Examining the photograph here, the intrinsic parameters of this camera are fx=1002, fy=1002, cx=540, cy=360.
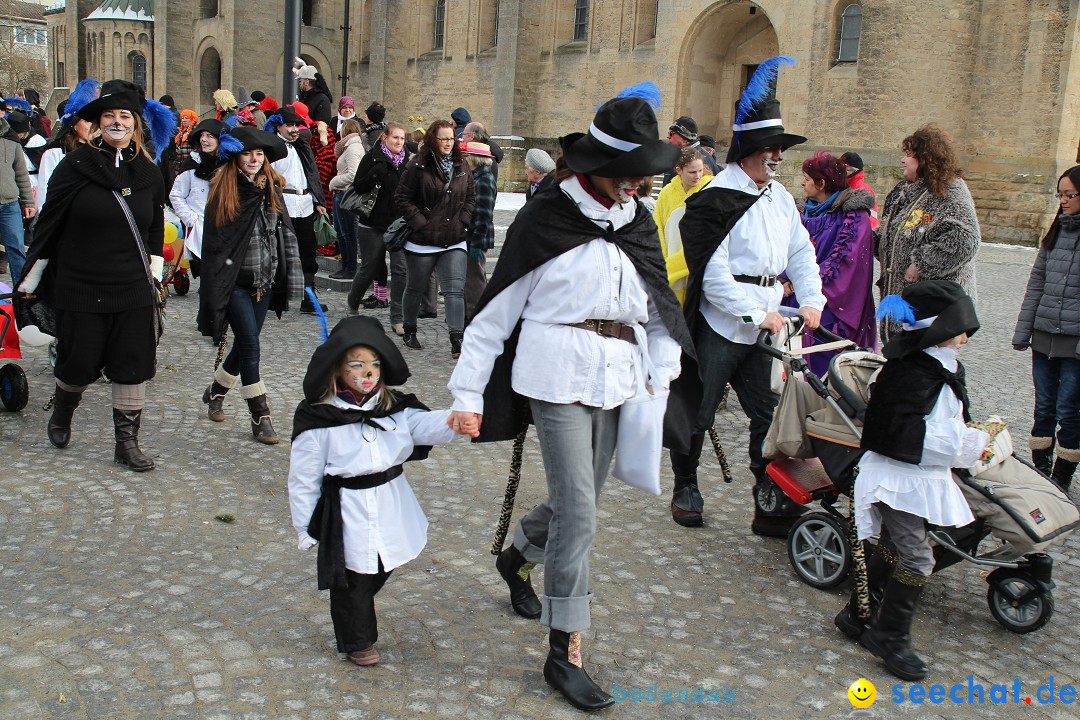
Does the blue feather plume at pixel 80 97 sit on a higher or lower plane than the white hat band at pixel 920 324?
higher

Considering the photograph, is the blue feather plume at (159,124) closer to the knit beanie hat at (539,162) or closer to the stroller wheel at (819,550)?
the knit beanie hat at (539,162)

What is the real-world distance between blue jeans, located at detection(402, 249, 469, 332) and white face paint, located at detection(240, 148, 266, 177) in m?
2.86

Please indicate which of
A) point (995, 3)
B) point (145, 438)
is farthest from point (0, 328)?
point (995, 3)

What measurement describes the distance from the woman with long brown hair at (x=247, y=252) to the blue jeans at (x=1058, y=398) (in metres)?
4.79

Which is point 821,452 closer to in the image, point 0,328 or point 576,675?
point 576,675

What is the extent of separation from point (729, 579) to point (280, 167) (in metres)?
5.93

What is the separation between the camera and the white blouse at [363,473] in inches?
138

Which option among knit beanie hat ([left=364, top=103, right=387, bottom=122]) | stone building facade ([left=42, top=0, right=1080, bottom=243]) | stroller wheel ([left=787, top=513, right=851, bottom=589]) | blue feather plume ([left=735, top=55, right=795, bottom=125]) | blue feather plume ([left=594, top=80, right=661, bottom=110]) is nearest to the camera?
blue feather plume ([left=594, top=80, right=661, bottom=110])

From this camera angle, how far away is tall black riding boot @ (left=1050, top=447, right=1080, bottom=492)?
6105 mm

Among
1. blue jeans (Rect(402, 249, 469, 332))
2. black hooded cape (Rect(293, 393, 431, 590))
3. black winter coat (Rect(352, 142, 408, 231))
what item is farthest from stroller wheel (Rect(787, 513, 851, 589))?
black winter coat (Rect(352, 142, 408, 231))

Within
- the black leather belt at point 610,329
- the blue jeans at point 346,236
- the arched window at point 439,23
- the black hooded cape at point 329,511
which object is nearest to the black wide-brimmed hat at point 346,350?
the black hooded cape at point 329,511

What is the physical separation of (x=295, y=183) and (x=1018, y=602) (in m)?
6.80

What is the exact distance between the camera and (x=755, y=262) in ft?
16.1

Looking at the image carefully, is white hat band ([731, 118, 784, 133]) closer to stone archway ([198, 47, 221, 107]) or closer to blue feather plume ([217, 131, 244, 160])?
blue feather plume ([217, 131, 244, 160])
